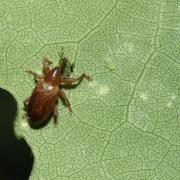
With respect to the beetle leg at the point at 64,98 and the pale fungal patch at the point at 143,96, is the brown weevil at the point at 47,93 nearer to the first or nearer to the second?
the beetle leg at the point at 64,98

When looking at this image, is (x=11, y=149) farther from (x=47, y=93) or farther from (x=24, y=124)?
(x=47, y=93)

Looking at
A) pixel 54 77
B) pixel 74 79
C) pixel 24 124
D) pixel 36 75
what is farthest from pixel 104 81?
pixel 24 124

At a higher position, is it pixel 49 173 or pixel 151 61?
pixel 151 61

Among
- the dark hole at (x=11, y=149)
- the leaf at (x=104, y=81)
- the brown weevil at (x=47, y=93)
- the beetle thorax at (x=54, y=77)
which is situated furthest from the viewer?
the dark hole at (x=11, y=149)

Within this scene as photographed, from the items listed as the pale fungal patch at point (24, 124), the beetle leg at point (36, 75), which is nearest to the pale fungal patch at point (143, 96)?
the beetle leg at point (36, 75)

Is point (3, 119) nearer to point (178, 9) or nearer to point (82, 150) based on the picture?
point (82, 150)

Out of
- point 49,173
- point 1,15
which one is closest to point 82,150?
point 49,173
